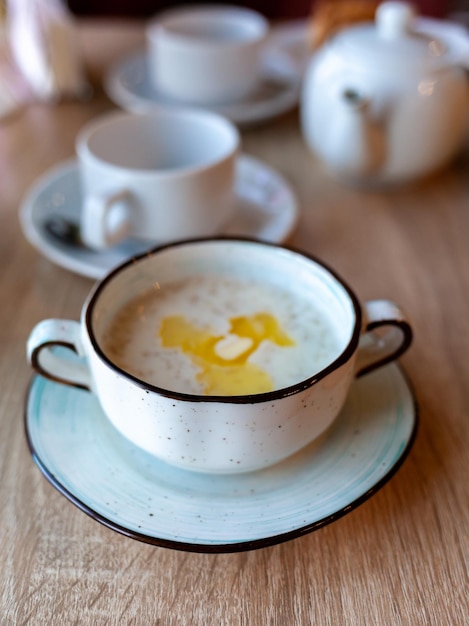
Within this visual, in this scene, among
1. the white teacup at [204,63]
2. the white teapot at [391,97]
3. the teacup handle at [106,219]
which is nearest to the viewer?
the teacup handle at [106,219]

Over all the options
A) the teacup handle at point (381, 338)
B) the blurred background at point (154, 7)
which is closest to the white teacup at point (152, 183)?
the teacup handle at point (381, 338)

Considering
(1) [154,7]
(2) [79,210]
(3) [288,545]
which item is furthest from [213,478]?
(1) [154,7]

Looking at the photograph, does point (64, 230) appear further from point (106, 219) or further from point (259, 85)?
point (259, 85)

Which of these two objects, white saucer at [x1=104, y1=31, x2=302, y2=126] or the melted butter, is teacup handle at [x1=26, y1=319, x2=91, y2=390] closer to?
the melted butter

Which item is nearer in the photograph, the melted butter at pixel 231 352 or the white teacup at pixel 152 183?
the melted butter at pixel 231 352

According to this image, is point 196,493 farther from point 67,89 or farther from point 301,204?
point 67,89

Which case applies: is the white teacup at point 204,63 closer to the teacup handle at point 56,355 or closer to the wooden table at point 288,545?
the wooden table at point 288,545
